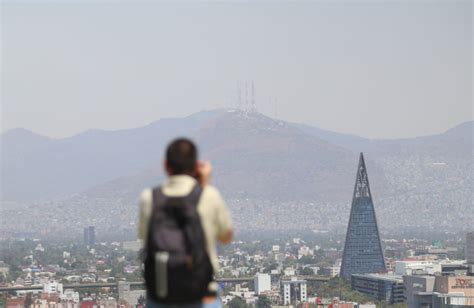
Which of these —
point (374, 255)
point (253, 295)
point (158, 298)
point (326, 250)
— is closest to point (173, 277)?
point (158, 298)

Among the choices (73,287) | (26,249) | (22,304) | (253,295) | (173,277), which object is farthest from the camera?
(26,249)

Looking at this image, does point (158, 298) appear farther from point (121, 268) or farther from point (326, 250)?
point (326, 250)

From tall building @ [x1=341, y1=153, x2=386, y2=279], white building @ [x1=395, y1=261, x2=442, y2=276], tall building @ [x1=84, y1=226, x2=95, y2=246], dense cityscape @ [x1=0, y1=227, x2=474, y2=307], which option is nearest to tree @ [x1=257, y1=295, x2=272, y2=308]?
dense cityscape @ [x1=0, y1=227, x2=474, y2=307]

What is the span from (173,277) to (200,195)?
29cm

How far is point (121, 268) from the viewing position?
118750mm

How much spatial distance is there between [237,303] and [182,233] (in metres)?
75.4

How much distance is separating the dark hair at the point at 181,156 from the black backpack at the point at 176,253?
10 centimetres

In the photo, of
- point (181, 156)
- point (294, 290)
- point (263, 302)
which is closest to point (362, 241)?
point (294, 290)

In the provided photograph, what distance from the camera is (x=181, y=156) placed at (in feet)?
19.8

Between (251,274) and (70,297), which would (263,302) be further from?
(251,274)

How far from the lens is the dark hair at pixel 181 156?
5984 millimetres

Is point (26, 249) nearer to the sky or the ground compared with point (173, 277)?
nearer to the sky

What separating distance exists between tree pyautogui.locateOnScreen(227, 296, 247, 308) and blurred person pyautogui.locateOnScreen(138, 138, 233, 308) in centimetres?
7392

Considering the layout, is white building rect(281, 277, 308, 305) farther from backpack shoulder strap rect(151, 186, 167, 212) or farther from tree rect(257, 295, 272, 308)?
backpack shoulder strap rect(151, 186, 167, 212)
